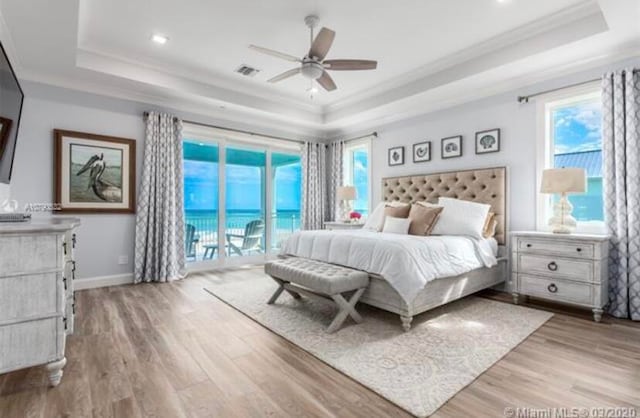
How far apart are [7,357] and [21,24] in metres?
2.61

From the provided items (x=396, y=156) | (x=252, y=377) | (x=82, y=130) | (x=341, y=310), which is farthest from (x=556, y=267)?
(x=82, y=130)

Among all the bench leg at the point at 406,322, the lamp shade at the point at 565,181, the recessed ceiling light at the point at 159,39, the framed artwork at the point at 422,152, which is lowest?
the bench leg at the point at 406,322

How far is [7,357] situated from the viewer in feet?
5.62

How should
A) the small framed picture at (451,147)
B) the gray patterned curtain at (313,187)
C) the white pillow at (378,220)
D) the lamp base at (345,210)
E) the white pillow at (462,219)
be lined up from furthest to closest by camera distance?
1. the gray patterned curtain at (313,187)
2. the lamp base at (345,210)
3. the small framed picture at (451,147)
4. the white pillow at (378,220)
5. the white pillow at (462,219)

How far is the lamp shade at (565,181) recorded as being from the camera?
304cm

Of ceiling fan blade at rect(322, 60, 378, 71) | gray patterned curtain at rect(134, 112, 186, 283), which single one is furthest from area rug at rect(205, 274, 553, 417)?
ceiling fan blade at rect(322, 60, 378, 71)

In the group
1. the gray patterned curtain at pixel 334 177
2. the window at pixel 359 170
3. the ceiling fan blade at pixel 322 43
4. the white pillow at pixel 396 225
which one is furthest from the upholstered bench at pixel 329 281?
the gray patterned curtain at pixel 334 177

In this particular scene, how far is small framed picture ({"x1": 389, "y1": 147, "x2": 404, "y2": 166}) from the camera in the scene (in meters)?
5.12

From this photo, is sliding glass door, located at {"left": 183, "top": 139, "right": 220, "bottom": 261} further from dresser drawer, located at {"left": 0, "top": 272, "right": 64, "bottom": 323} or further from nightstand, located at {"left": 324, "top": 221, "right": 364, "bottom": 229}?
dresser drawer, located at {"left": 0, "top": 272, "right": 64, "bottom": 323}

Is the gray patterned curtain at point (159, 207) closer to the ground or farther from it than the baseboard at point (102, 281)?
farther from it

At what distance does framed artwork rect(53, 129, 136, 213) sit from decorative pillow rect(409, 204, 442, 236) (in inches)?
146

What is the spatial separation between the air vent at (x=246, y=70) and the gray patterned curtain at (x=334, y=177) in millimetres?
2382

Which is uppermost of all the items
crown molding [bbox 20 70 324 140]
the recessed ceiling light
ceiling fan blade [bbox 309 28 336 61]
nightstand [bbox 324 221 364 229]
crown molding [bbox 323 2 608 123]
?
the recessed ceiling light

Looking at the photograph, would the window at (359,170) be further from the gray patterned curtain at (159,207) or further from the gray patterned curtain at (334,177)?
the gray patterned curtain at (159,207)
